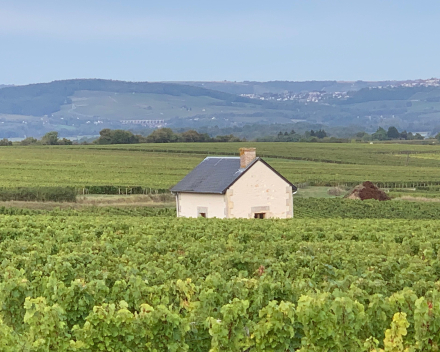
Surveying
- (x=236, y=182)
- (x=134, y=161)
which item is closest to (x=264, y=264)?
(x=236, y=182)

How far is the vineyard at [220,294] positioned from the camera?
27.6 ft

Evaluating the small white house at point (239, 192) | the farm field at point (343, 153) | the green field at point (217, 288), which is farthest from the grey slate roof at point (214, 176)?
the farm field at point (343, 153)

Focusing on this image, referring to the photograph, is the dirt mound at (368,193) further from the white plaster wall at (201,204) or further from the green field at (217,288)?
the green field at (217,288)

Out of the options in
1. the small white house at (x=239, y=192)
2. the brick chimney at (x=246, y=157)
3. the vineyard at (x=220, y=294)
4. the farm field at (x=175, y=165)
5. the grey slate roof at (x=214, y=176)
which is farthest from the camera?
the farm field at (x=175, y=165)

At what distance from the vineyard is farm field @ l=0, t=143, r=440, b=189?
38.9 metres

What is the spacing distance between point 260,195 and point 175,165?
4844cm

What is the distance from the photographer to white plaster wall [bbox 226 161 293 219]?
103ft

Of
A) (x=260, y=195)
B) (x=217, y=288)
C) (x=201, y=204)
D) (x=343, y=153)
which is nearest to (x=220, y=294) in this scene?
(x=217, y=288)

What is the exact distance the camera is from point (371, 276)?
11875mm

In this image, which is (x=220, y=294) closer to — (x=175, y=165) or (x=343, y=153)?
(x=175, y=165)

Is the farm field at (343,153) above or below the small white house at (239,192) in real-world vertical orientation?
below

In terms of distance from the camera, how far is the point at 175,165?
7988 centimetres

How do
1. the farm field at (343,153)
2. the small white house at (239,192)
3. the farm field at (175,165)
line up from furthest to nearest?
the farm field at (343,153), the farm field at (175,165), the small white house at (239,192)

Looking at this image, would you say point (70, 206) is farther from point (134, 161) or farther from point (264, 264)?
point (134, 161)
